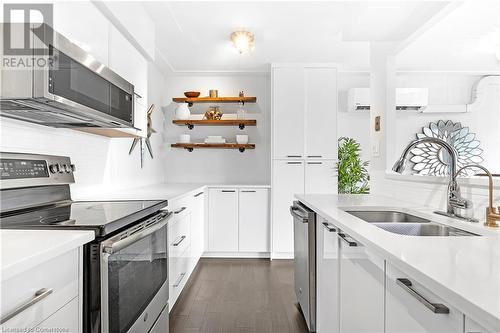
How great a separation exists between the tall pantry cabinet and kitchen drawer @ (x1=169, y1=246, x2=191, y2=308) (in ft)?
4.87

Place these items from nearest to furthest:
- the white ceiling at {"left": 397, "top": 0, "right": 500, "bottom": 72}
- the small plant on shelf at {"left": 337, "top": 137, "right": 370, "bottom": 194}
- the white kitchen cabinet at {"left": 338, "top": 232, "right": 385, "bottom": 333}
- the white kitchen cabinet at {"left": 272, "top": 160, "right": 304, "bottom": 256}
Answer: the white kitchen cabinet at {"left": 338, "top": 232, "right": 385, "bottom": 333} → the white ceiling at {"left": 397, "top": 0, "right": 500, "bottom": 72} → the white kitchen cabinet at {"left": 272, "top": 160, "right": 304, "bottom": 256} → the small plant on shelf at {"left": 337, "top": 137, "right": 370, "bottom": 194}

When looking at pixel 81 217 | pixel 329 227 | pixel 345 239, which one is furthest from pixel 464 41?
pixel 81 217

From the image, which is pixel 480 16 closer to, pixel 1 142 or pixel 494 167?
pixel 494 167

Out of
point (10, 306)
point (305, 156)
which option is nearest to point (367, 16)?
point (305, 156)

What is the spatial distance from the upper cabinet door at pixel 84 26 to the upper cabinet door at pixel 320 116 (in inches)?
107

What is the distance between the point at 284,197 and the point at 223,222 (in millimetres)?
824

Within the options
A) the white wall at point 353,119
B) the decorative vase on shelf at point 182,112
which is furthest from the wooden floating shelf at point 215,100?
the white wall at point 353,119

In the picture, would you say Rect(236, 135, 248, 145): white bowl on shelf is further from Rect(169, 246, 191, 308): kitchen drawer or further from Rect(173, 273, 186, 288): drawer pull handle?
Rect(173, 273, 186, 288): drawer pull handle

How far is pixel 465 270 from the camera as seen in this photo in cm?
77

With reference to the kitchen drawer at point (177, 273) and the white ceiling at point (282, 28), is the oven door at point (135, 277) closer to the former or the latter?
the kitchen drawer at point (177, 273)

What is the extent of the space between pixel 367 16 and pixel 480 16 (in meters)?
0.72

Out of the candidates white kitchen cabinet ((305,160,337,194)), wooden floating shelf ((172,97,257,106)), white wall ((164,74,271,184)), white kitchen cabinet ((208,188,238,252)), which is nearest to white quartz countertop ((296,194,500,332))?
white kitchen cabinet ((305,160,337,194))

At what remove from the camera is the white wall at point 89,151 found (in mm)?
1731

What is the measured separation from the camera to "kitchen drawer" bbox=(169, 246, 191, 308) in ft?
8.07
